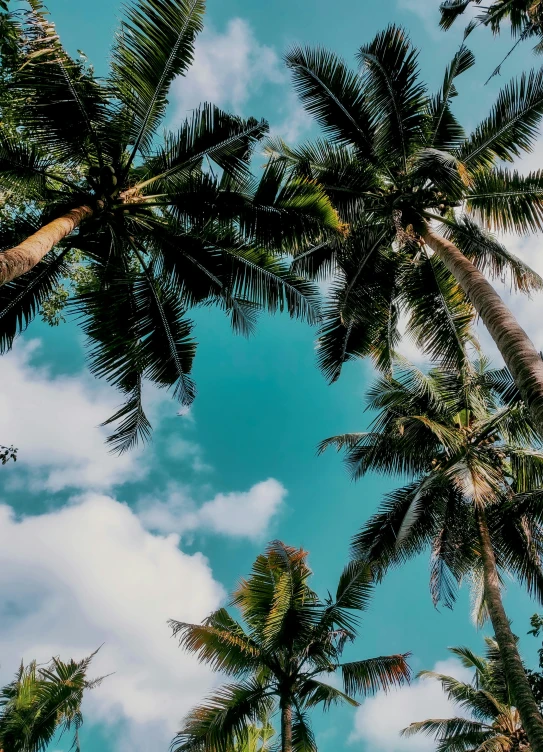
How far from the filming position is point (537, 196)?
9.24 m

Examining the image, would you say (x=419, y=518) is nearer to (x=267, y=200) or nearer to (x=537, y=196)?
(x=537, y=196)

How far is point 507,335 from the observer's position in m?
6.61

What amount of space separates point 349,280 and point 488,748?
12052 millimetres

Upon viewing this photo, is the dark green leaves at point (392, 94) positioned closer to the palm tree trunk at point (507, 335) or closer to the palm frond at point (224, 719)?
the palm tree trunk at point (507, 335)

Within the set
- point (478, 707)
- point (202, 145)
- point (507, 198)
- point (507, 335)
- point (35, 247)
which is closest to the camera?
point (35, 247)

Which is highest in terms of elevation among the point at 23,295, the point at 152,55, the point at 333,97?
the point at 333,97

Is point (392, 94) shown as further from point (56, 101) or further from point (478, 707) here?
point (478, 707)

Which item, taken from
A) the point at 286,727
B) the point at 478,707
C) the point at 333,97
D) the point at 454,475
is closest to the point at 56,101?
the point at 333,97

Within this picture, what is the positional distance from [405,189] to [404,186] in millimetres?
85

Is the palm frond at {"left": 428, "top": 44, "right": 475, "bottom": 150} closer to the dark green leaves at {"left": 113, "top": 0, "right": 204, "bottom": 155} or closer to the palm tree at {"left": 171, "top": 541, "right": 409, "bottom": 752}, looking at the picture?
the dark green leaves at {"left": 113, "top": 0, "right": 204, "bottom": 155}

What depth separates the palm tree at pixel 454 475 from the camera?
473 inches

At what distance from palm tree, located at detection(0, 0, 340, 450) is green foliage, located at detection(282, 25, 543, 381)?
1946 mm

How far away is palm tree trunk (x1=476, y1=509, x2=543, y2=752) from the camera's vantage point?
849 cm

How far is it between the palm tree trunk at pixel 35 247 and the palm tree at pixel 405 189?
3.99 metres
